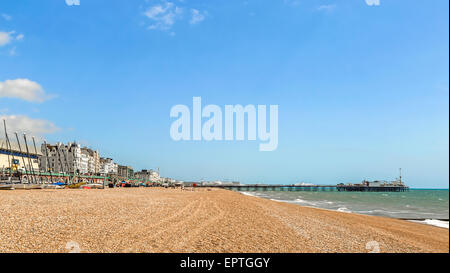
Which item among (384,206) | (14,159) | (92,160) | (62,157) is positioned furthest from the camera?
(92,160)

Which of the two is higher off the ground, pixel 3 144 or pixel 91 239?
pixel 3 144

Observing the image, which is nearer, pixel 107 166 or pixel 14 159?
pixel 14 159

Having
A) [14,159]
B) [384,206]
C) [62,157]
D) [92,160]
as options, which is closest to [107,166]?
[92,160]

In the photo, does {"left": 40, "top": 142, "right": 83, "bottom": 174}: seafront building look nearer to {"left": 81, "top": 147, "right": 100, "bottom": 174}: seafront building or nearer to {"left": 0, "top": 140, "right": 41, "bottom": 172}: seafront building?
{"left": 0, "top": 140, "right": 41, "bottom": 172}: seafront building

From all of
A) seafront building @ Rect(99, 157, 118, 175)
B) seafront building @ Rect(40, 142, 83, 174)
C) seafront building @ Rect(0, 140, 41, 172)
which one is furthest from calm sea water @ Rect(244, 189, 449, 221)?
seafront building @ Rect(99, 157, 118, 175)

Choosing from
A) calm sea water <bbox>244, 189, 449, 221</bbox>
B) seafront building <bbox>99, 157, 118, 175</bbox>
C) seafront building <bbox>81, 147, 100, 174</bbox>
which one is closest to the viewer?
calm sea water <bbox>244, 189, 449, 221</bbox>

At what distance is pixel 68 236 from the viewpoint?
909 cm

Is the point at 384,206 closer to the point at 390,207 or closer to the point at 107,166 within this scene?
the point at 390,207

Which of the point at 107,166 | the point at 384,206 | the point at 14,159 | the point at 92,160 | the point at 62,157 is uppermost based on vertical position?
the point at 62,157

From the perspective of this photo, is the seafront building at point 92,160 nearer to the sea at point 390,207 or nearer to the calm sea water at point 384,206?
the calm sea water at point 384,206

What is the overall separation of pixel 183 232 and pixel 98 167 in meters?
170
